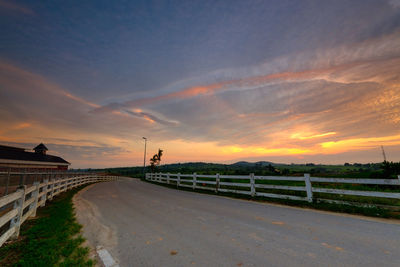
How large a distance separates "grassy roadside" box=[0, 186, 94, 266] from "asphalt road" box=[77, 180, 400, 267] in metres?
0.44

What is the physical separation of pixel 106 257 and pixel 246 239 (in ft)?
9.59

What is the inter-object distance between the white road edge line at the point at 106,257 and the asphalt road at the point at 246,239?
102mm

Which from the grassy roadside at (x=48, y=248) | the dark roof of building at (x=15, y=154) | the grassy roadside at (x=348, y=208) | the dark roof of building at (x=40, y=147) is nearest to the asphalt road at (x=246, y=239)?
the grassy roadside at (x=48, y=248)

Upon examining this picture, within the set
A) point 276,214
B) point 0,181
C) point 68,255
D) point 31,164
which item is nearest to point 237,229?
point 276,214

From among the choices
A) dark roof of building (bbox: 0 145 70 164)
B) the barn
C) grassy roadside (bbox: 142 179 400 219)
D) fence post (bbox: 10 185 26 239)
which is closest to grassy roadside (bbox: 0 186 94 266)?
fence post (bbox: 10 185 26 239)

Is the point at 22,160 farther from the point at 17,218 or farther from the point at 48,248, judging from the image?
the point at 48,248

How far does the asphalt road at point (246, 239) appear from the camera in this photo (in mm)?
3168

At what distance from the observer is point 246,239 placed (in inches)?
160

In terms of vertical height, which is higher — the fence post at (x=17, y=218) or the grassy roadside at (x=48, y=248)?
the fence post at (x=17, y=218)

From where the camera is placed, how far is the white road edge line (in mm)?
3148

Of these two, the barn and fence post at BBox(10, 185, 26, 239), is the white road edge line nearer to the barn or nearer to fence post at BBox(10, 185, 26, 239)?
fence post at BBox(10, 185, 26, 239)

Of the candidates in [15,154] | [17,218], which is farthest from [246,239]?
[15,154]

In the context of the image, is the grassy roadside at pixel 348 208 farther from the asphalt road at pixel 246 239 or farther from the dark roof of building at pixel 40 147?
the dark roof of building at pixel 40 147

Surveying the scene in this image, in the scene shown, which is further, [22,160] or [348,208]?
[22,160]
